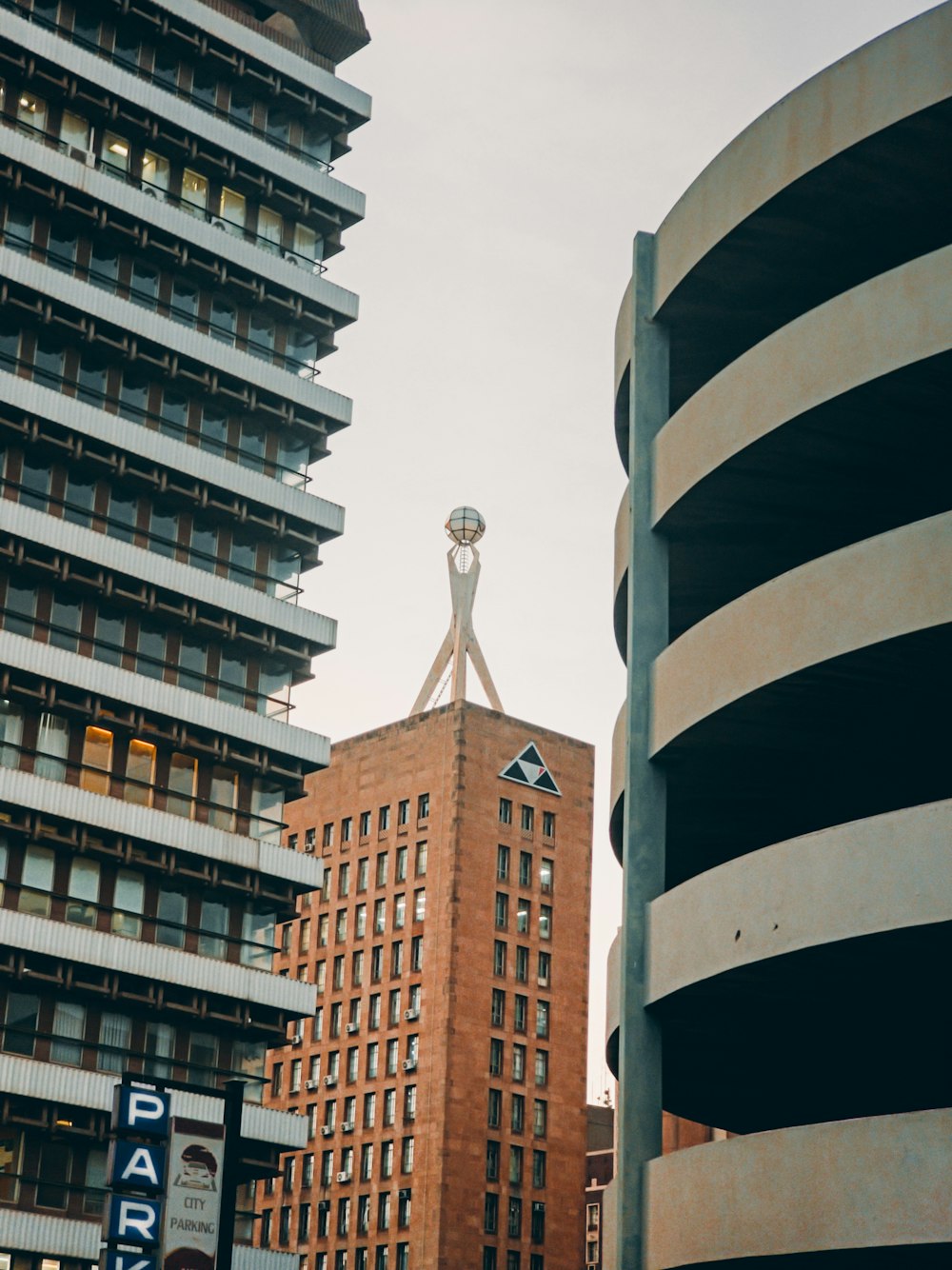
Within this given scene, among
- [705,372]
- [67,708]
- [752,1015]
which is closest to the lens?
[752,1015]

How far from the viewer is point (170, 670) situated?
196 feet

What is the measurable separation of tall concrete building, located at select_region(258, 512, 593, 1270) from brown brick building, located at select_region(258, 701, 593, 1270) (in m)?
0.11

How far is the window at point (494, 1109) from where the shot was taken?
345 ft

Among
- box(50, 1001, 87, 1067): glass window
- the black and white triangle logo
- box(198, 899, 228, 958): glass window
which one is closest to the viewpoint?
box(50, 1001, 87, 1067): glass window

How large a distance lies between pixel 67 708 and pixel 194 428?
11.8m

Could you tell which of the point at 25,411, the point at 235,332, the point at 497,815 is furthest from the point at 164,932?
the point at 497,815

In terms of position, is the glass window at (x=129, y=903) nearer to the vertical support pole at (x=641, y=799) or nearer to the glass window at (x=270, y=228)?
the glass window at (x=270, y=228)

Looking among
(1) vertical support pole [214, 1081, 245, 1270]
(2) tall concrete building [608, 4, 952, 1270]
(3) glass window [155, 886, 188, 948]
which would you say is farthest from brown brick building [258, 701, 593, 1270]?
(1) vertical support pole [214, 1081, 245, 1270]

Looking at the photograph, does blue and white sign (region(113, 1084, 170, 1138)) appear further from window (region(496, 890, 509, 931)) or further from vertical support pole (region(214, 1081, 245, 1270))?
window (region(496, 890, 509, 931))

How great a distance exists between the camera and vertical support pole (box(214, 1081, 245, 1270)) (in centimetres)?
3189

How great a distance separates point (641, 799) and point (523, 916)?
77.5m

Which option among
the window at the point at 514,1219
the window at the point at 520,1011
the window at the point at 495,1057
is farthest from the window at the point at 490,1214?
the window at the point at 520,1011

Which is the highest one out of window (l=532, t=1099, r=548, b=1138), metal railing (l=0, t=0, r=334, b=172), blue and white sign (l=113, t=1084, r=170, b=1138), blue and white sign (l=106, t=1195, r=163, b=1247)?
metal railing (l=0, t=0, r=334, b=172)

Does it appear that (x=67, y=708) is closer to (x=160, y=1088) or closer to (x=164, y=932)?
(x=164, y=932)
